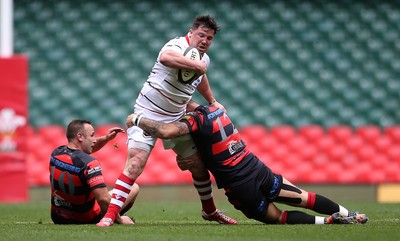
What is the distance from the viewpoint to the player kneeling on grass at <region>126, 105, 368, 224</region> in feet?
21.3

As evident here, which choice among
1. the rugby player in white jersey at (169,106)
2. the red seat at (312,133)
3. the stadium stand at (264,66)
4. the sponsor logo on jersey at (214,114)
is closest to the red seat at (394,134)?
the stadium stand at (264,66)

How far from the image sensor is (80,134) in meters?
6.70

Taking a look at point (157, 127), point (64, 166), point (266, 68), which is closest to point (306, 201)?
point (157, 127)

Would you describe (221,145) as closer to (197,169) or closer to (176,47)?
(197,169)

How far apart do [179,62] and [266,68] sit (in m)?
10.1

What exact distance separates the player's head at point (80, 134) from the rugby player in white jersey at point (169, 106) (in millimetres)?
334

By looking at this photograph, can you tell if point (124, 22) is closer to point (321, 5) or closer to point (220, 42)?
point (220, 42)

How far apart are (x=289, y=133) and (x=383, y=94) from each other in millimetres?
3037

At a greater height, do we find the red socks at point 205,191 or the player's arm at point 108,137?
the player's arm at point 108,137

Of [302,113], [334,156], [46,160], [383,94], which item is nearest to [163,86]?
[46,160]

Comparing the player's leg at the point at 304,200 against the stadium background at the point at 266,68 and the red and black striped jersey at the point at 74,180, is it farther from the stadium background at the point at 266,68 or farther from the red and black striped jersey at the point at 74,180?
the stadium background at the point at 266,68

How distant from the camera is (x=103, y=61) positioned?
53.4 ft

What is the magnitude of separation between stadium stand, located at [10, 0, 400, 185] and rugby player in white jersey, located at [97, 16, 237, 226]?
24.5ft

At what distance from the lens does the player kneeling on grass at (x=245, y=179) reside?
6504mm
